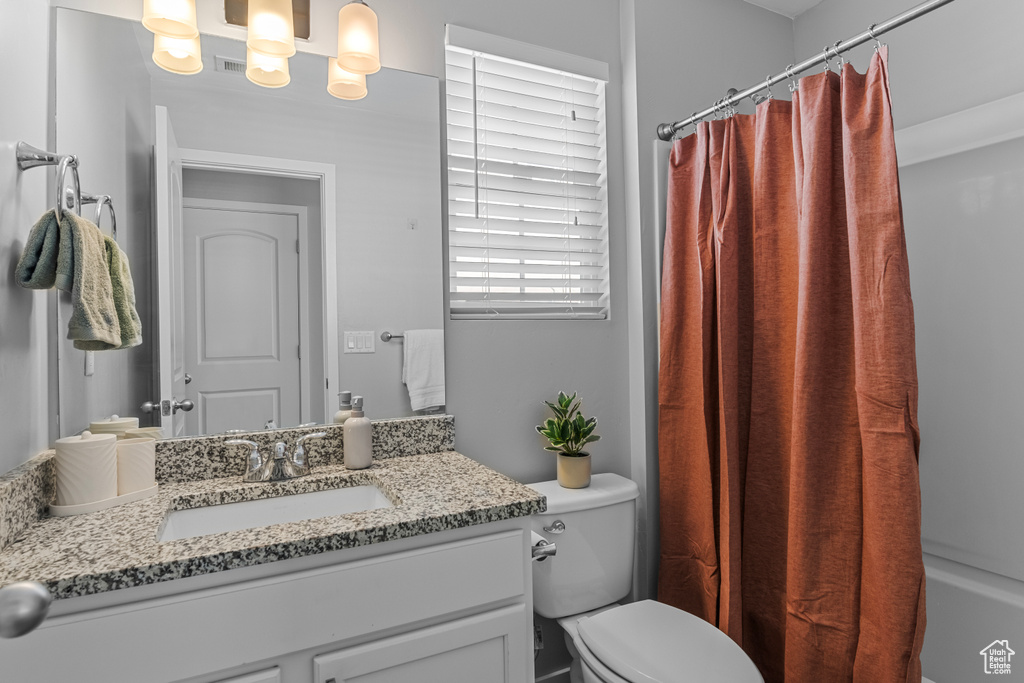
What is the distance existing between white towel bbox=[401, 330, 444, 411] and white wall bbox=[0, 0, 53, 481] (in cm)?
80

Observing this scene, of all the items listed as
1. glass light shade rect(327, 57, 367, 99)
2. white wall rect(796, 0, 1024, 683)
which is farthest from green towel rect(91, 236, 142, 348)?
white wall rect(796, 0, 1024, 683)

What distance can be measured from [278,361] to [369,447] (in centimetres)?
32

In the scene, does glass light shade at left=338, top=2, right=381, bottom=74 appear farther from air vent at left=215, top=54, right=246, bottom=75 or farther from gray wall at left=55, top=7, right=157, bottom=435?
gray wall at left=55, top=7, right=157, bottom=435

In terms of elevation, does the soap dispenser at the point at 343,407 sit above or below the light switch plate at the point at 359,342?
below

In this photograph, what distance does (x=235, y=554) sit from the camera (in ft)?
2.88

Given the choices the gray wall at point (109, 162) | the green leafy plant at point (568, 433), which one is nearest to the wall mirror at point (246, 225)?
the gray wall at point (109, 162)

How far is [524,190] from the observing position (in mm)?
1825

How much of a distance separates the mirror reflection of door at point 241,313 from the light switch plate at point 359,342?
0.41 ft

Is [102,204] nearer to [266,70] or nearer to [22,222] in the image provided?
[22,222]

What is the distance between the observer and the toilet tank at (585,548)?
1572 millimetres

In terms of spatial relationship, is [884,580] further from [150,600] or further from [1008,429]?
[150,600]

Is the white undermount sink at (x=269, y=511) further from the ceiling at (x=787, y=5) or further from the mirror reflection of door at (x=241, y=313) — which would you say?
the ceiling at (x=787, y=5)

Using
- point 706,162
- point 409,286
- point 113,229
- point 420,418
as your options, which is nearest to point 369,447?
point 420,418

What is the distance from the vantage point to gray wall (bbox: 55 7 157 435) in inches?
48.2
